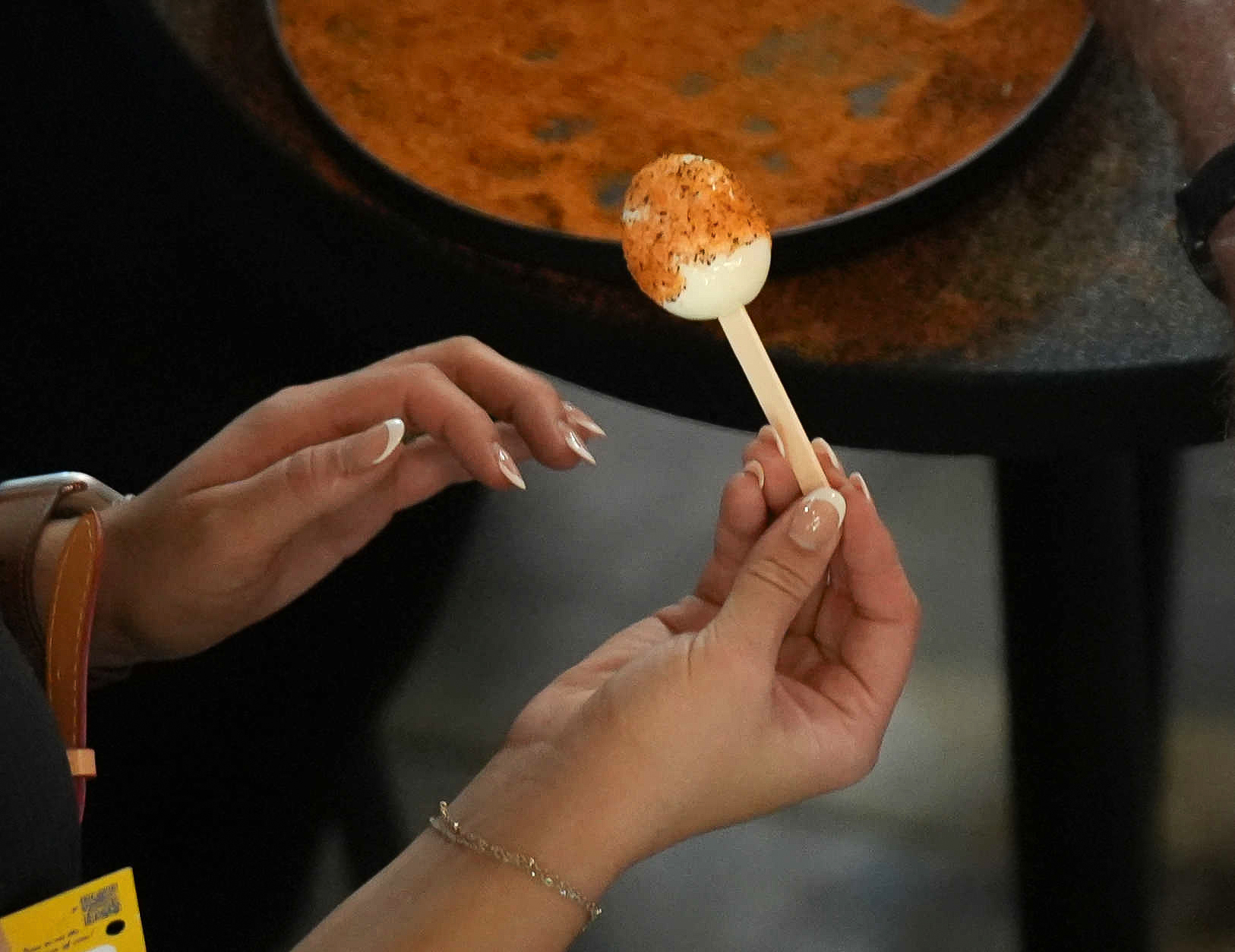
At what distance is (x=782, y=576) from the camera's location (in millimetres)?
630

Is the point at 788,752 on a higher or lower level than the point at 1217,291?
lower

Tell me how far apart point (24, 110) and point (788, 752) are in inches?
47.6

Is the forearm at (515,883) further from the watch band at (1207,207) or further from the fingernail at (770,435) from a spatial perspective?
the watch band at (1207,207)

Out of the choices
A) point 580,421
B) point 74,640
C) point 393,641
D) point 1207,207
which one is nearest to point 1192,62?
point 1207,207

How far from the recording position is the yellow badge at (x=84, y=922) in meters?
0.58

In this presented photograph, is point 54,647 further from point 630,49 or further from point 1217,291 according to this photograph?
point 1217,291

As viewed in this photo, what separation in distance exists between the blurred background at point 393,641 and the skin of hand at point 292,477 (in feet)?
0.23

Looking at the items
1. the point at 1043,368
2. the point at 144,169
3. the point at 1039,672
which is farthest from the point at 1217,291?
the point at 144,169

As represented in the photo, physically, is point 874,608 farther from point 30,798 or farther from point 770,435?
point 30,798

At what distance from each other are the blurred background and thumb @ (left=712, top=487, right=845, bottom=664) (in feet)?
1.09

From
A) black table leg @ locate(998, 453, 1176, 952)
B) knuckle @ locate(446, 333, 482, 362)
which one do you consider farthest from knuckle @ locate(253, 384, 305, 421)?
black table leg @ locate(998, 453, 1176, 952)

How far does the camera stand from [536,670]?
134 centimetres

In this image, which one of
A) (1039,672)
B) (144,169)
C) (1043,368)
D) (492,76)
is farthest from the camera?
(144,169)

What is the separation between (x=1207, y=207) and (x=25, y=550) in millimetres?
765
